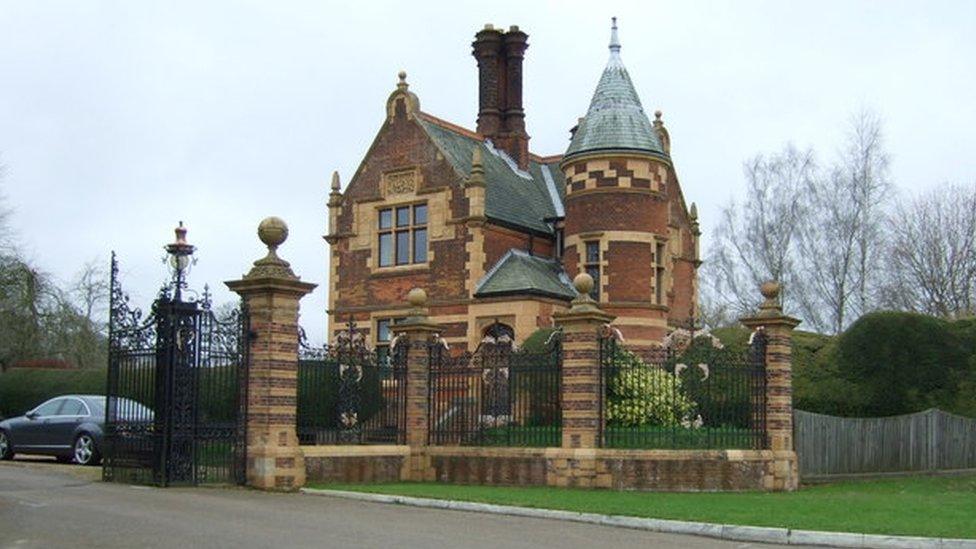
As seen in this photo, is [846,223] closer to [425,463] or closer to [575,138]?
[575,138]

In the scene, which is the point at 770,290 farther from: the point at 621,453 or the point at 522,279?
the point at 522,279

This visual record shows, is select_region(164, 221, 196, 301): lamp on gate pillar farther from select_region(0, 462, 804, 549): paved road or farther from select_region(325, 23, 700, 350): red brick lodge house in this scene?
select_region(325, 23, 700, 350): red brick lodge house

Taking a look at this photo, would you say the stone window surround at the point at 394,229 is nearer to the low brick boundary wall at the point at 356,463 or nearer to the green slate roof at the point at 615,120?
the green slate roof at the point at 615,120

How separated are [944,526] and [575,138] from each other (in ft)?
71.6

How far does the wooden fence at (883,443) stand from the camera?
74.3 feet

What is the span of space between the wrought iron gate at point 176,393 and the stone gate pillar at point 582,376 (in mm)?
5288

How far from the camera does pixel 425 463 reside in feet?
69.9

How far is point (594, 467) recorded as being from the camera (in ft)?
64.3

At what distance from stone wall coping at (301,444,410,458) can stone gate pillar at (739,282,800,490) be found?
6247 millimetres

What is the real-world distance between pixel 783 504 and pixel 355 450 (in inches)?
269

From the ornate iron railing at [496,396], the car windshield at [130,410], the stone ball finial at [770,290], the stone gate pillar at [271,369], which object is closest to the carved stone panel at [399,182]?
the ornate iron railing at [496,396]

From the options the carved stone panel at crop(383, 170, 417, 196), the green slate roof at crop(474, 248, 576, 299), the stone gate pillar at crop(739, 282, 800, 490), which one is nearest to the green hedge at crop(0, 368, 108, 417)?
the carved stone panel at crop(383, 170, 417, 196)

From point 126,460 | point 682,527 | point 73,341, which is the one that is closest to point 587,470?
point 682,527

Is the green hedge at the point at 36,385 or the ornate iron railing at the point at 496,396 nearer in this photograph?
the ornate iron railing at the point at 496,396
